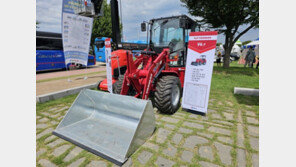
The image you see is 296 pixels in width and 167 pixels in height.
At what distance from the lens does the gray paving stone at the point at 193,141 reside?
2.53m

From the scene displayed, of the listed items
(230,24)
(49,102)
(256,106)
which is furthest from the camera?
(230,24)

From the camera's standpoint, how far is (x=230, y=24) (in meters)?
10.4

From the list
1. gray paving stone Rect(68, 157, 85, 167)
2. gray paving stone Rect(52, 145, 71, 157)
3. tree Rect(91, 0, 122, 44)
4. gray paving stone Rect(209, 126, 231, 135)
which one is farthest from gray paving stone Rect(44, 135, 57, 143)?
tree Rect(91, 0, 122, 44)

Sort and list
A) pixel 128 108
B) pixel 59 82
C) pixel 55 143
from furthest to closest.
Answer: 1. pixel 59 82
2. pixel 128 108
3. pixel 55 143

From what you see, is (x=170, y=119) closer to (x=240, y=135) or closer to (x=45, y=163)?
(x=240, y=135)

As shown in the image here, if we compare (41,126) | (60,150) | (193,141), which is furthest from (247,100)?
(41,126)

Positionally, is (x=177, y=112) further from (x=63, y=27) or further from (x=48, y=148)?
(x=63, y=27)

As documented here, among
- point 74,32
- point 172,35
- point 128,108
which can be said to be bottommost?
point 128,108

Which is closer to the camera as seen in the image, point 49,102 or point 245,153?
point 245,153

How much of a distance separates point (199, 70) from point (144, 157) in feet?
7.53

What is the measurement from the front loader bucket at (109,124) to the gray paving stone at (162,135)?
0.56ft

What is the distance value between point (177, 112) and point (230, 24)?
9.48 m

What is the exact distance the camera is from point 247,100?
4691mm

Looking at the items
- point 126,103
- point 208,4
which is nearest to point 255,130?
point 126,103
